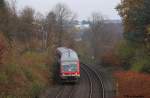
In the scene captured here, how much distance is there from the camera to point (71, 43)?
3664 inches

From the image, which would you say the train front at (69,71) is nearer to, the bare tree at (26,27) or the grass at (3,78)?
the grass at (3,78)

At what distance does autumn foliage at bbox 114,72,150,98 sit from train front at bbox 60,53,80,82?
4658 millimetres

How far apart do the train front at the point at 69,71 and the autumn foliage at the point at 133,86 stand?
4658 millimetres

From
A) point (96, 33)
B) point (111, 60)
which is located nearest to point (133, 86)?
point (111, 60)

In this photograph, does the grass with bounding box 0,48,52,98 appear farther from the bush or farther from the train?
the bush

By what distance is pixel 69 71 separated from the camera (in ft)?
130

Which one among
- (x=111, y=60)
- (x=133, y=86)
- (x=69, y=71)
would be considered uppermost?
(x=69, y=71)

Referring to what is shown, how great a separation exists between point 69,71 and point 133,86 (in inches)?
319

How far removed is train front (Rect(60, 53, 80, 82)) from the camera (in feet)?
129

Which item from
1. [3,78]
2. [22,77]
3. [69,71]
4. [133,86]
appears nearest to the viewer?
[3,78]

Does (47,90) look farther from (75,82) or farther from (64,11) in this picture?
(64,11)

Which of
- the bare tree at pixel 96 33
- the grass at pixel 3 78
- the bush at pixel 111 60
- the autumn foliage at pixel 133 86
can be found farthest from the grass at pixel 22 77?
the bare tree at pixel 96 33

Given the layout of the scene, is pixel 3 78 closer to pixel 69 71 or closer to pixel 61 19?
pixel 69 71

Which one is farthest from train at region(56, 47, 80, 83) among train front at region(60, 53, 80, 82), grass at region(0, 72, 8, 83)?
grass at region(0, 72, 8, 83)
